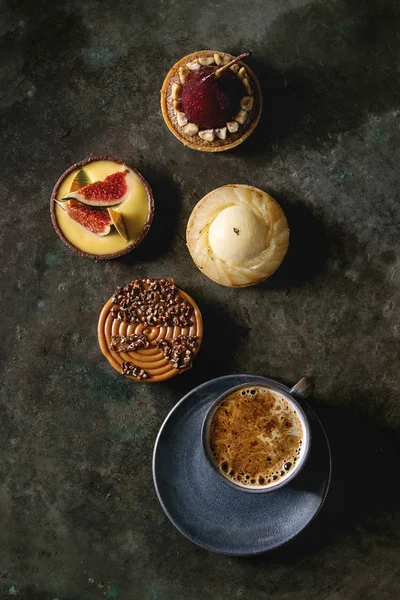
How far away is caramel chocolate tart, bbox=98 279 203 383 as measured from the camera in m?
3.16

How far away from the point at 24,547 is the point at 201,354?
1.35m

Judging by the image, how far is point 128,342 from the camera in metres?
3.17

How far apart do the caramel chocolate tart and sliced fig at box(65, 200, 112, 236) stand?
0.31 m

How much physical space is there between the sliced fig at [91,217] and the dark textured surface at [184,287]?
23cm

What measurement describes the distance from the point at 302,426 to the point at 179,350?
74 cm

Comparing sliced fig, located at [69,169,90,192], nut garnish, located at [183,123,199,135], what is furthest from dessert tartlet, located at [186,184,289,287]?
sliced fig, located at [69,169,90,192]

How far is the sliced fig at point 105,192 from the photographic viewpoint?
10.4 ft

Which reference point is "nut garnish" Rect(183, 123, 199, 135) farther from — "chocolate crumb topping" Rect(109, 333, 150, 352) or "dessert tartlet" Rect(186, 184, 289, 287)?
"chocolate crumb topping" Rect(109, 333, 150, 352)

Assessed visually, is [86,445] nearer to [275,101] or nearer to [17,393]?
[17,393]

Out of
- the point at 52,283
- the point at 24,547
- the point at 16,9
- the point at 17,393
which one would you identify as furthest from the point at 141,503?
the point at 16,9

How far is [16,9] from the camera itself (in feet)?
11.2

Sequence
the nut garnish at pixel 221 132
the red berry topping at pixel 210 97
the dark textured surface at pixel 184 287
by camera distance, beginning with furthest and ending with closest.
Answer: the dark textured surface at pixel 184 287
the nut garnish at pixel 221 132
the red berry topping at pixel 210 97

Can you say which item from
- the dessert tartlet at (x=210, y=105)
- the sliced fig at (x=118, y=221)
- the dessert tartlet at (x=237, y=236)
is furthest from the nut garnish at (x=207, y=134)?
the sliced fig at (x=118, y=221)

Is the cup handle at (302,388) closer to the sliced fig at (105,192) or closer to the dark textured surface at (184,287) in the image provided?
the dark textured surface at (184,287)
